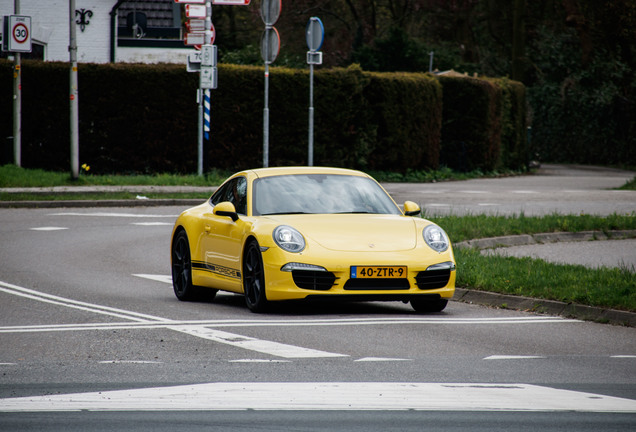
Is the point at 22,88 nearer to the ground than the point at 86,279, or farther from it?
farther from it

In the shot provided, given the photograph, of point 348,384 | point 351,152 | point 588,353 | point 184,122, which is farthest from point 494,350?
point 351,152

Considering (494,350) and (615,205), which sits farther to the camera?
(615,205)

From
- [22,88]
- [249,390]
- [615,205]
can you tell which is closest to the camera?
[249,390]

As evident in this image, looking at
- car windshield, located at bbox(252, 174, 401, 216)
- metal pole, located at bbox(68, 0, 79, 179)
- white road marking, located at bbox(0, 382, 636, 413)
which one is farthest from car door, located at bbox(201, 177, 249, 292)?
metal pole, located at bbox(68, 0, 79, 179)

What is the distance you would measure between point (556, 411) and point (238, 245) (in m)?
5.22

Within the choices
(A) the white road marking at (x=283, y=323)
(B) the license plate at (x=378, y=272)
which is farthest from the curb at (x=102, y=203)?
(B) the license plate at (x=378, y=272)

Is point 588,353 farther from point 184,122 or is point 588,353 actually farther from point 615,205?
point 184,122

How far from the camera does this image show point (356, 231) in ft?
34.0

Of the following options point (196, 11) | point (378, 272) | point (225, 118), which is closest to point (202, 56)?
point (196, 11)

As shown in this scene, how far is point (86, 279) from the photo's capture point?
13.2 metres

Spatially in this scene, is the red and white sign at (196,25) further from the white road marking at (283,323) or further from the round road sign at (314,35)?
the white road marking at (283,323)

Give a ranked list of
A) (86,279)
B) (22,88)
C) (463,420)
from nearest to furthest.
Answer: (463,420)
(86,279)
(22,88)

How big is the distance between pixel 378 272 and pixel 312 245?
2.01 ft

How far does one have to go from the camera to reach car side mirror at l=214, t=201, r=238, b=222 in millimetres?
10852
